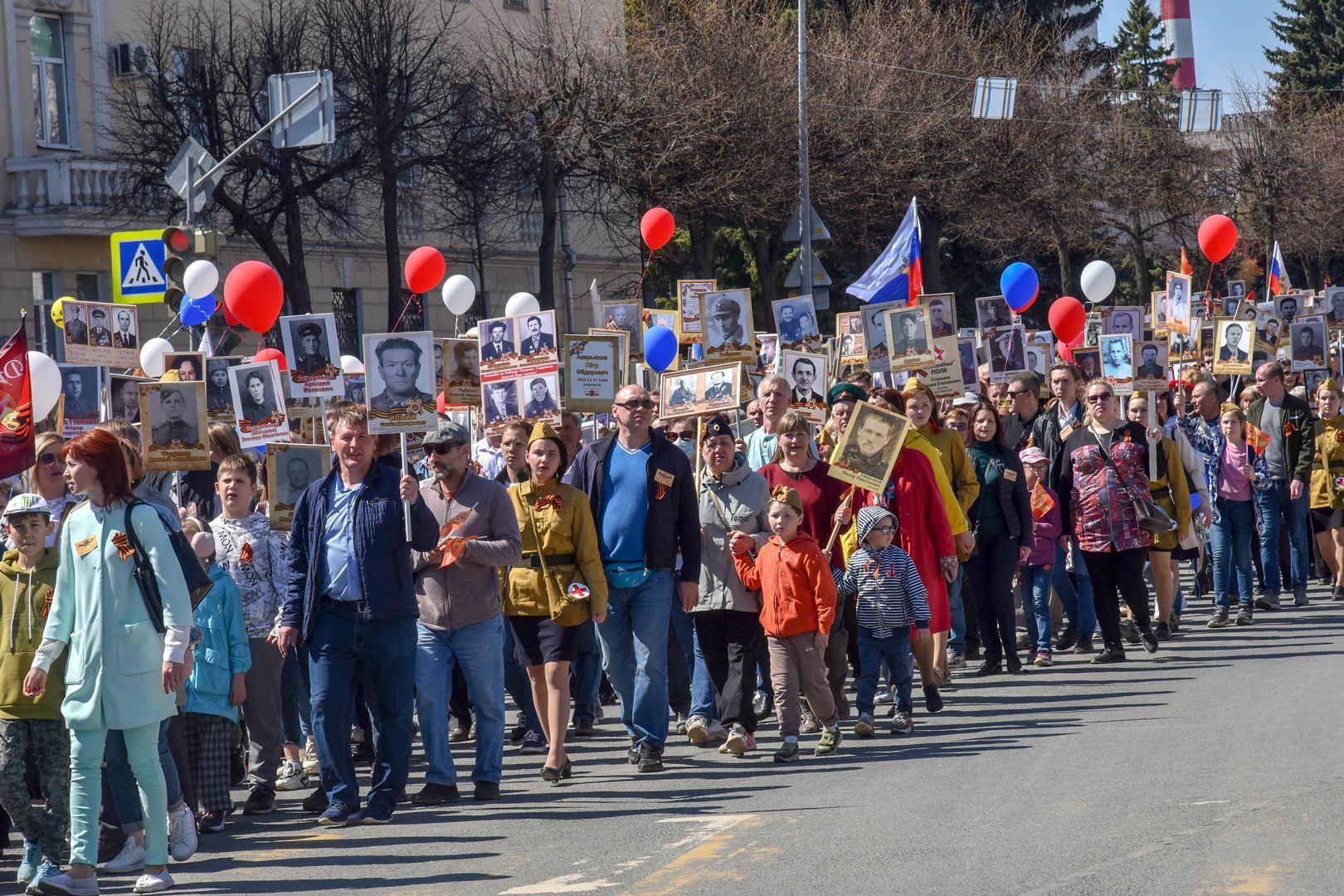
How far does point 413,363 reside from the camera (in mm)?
11609

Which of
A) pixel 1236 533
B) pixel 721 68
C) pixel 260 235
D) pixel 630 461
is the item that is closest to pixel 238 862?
pixel 630 461

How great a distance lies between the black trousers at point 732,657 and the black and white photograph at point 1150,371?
5.98 m

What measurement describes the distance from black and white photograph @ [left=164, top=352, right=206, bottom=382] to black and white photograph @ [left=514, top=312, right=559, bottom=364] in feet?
7.54

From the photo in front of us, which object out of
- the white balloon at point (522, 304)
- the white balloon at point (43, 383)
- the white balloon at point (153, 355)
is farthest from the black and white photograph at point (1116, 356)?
the white balloon at point (43, 383)

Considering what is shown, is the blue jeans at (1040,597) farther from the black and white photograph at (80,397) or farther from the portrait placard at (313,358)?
the black and white photograph at (80,397)

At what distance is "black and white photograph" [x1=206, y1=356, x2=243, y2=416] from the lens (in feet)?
41.5

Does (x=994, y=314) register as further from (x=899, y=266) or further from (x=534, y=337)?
(x=534, y=337)

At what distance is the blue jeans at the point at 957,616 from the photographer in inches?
523

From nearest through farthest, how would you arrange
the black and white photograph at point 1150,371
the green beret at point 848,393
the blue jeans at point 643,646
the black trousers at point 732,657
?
the blue jeans at point 643,646
the black trousers at point 732,657
the green beret at point 848,393
the black and white photograph at point 1150,371

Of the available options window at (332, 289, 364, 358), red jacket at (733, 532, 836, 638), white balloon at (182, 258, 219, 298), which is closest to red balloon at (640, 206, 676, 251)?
white balloon at (182, 258, 219, 298)

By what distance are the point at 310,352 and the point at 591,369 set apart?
6.88 feet

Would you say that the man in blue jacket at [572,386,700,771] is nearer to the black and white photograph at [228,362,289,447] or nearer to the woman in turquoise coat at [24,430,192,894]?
the woman in turquoise coat at [24,430,192,894]

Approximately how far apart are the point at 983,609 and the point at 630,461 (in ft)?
13.6

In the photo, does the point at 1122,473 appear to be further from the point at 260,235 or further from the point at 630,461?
the point at 260,235
